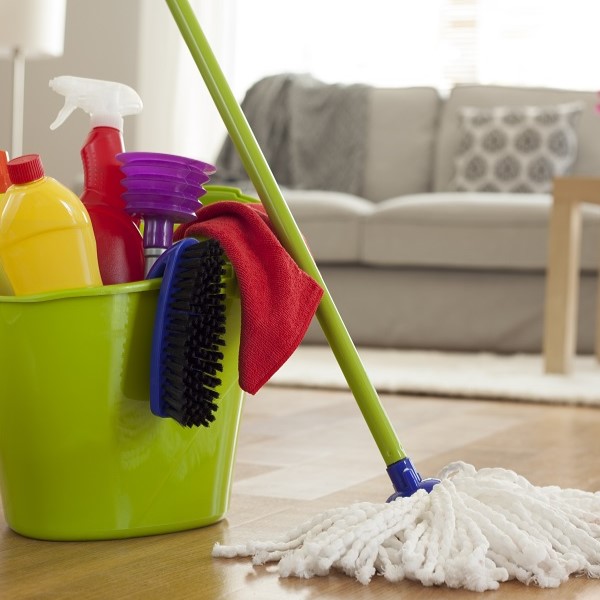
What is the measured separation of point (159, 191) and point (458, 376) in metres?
1.67

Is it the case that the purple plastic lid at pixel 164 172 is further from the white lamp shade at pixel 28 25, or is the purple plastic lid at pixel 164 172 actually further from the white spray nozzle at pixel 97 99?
the white lamp shade at pixel 28 25

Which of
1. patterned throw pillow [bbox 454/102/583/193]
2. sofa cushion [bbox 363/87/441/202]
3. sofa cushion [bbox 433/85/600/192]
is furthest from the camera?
sofa cushion [bbox 363/87/441/202]

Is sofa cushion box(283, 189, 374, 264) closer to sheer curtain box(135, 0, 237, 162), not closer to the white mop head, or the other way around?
sheer curtain box(135, 0, 237, 162)

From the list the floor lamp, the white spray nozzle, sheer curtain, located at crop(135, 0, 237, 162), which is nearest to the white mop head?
the white spray nozzle

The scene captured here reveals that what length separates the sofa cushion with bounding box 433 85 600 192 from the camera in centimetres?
375

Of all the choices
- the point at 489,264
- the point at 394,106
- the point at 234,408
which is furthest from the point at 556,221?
the point at 234,408

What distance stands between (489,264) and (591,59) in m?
1.59

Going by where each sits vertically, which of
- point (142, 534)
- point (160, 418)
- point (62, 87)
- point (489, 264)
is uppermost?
point (62, 87)

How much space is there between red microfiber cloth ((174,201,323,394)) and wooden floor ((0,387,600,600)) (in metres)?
0.16

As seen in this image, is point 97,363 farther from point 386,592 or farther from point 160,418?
point 386,592

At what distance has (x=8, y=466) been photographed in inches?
37.5

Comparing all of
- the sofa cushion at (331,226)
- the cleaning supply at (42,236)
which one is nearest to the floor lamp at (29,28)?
the sofa cushion at (331,226)

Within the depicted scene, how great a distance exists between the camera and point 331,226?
3369mm

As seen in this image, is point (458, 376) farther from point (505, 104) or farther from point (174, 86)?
point (174, 86)
